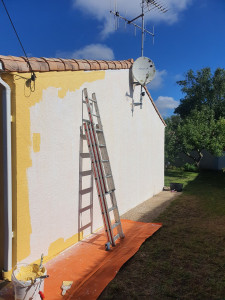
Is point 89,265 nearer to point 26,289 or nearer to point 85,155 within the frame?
point 26,289

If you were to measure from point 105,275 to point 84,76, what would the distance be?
413cm

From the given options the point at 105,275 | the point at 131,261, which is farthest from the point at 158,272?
the point at 105,275

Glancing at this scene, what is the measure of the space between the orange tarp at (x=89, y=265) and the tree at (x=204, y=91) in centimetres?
2666

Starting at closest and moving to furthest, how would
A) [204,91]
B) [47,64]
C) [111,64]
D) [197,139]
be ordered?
1. [47,64]
2. [111,64]
3. [197,139]
4. [204,91]

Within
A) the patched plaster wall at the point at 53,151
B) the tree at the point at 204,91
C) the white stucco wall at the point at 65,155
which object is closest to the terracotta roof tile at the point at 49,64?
the patched plaster wall at the point at 53,151

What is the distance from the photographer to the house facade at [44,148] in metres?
3.63

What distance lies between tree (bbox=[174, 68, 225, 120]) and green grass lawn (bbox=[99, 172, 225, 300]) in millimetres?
24807

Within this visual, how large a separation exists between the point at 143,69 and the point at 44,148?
508cm

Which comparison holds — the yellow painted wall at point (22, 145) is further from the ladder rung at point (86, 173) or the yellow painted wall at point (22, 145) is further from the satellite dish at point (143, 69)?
the satellite dish at point (143, 69)

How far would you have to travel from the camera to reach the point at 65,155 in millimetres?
4797

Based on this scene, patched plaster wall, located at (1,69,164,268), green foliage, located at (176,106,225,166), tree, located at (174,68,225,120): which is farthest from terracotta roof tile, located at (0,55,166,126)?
tree, located at (174,68,225,120)

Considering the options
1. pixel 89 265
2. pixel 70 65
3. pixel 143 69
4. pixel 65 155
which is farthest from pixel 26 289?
pixel 143 69

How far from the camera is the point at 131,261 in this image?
4.56m

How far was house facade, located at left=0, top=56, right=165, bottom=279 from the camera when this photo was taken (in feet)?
11.9
